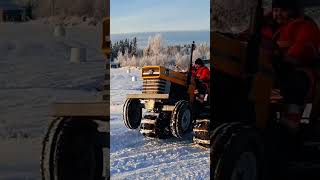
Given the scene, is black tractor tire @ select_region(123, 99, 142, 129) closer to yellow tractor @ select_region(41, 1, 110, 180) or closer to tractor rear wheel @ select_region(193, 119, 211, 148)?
yellow tractor @ select_region(41, 1, 110, 180)

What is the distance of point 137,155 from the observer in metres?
2.09

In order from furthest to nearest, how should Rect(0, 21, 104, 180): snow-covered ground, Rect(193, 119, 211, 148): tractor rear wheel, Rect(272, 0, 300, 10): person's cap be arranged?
Rect(272, 0, 300, 10): person's cap, Rect(193, 119, 211, 148): tractor rear wheel, Rect(0, 21, 104, 180): snow-covered ground

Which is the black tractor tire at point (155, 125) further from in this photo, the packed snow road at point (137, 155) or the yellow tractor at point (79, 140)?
the yellow tractor at point (79, 140)

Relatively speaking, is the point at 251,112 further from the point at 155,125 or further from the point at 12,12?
the point at 12,12

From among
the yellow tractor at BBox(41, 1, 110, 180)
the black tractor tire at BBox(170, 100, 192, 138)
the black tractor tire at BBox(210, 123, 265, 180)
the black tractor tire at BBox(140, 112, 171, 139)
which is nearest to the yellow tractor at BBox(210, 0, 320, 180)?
the black tractor tire at BBox(210, 123, 265, 180)

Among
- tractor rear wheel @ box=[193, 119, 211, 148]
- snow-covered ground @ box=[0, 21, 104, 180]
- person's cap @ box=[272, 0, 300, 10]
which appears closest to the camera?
snow-covered ground @ box=[0, 21, 104, 180]

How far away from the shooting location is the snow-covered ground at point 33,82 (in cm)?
198

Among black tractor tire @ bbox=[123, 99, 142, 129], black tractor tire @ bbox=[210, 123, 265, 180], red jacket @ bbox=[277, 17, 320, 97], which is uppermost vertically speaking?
red jacket @ bbox=[277, 17, 320, 97]

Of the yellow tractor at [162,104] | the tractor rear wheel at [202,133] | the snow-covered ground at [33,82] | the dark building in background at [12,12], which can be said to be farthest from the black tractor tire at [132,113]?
the dark building in background at [12,12]

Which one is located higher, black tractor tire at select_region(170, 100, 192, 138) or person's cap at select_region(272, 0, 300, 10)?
person's cap at select_region(272, 0, 300, 10)

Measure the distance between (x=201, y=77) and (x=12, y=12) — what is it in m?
0.79

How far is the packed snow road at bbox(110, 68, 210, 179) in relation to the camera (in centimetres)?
203

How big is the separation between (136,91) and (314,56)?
77 centimetres

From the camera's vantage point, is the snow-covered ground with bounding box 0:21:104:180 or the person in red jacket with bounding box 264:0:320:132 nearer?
the snow-covered ground with bounding box 0:21:104:180
